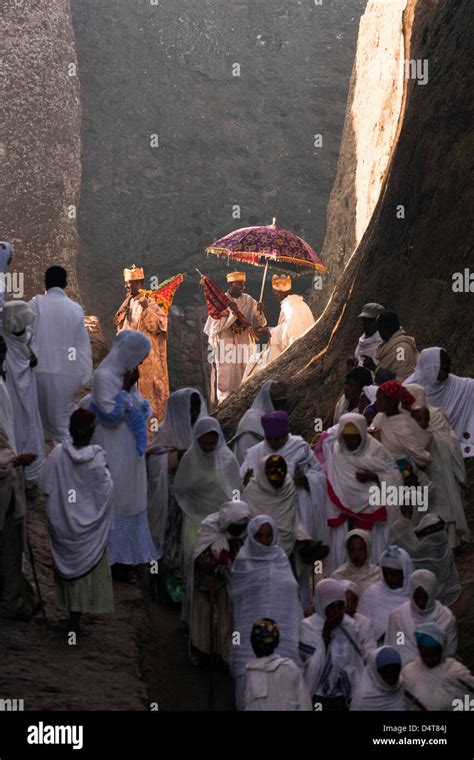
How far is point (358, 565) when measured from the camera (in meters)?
8.59

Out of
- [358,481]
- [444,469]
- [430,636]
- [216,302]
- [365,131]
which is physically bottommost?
[430,636]

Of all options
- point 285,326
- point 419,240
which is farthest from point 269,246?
point 419,240

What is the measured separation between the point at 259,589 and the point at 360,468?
138cm

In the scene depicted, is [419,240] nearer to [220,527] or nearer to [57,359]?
[57,359]

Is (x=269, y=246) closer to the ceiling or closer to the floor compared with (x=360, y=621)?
closer to the ceiling

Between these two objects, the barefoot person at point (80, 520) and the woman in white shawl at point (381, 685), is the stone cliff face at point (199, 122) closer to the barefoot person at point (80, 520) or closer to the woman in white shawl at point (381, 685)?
the barefoot person at point (80, 520)

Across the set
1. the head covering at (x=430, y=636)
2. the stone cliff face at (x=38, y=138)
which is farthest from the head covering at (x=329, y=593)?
the stone cliff face at (x=38, y=138)

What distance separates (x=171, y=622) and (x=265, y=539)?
1.63 metres

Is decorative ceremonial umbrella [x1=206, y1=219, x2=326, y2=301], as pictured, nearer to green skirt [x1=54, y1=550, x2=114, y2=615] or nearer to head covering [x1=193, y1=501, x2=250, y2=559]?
head covering [x1=193, y1=501, x2=250, y2=559]

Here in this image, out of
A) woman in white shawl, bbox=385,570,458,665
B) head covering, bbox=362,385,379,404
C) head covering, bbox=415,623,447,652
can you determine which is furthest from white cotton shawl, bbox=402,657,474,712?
head covering, bbox=362,385,379,404

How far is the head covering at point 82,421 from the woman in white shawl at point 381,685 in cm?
211

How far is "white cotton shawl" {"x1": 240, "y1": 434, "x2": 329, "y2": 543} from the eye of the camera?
941 centimetres

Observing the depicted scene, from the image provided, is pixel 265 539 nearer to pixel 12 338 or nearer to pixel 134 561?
pixel 134 561

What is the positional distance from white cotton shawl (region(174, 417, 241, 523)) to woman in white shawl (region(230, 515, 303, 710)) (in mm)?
930
